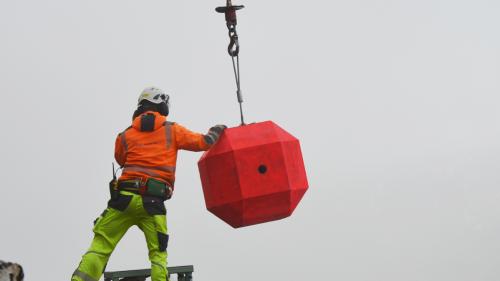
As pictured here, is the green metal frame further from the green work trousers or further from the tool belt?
the tool belt

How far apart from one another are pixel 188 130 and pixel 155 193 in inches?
29.3

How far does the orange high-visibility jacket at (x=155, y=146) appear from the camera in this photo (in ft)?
32.0

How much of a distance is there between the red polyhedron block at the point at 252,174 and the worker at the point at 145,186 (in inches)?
10.7

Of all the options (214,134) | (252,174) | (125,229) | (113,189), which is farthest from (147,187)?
(252,174)

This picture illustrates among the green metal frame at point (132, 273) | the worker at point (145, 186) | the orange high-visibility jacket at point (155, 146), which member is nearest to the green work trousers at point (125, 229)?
the worker at point (145, 186)

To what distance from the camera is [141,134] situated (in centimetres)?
985

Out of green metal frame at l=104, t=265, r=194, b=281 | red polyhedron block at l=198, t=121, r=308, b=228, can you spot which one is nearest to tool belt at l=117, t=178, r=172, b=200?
red polyhedron block at l=198, t=121, r=308, b=228

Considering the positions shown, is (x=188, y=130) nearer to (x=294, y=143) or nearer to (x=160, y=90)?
(x=160, y=90)

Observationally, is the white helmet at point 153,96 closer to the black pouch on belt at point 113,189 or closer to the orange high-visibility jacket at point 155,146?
the orange high-visibility jacket at point 155,146

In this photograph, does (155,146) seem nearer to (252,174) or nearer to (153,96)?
(153,96)

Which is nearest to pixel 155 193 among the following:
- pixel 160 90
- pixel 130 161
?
pixel 130 161

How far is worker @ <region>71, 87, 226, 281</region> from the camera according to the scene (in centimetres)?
959

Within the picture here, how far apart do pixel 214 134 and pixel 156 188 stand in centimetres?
85

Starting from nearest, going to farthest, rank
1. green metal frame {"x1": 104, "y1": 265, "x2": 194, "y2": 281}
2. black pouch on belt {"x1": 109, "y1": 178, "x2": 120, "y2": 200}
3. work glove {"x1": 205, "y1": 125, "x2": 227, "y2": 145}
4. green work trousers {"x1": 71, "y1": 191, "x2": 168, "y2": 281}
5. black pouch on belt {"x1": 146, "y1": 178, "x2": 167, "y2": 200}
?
green work trousers {"x1": 71, "y1": 191, "x2": 168, "y2": 281}
black pouch on belt {"x1": 146, "y1": 178, "x2": 167, "y2": 200}
black pouch on belt {"x1": 109, "y1": 178, "x2": 120, "y2": 200}
work glove {"x1": 205, "y1": 125, "x2": 227, "y2": 145}
green metal frame {"x1": 104, "y1": 265, "x2": 194, "y2": 281}
